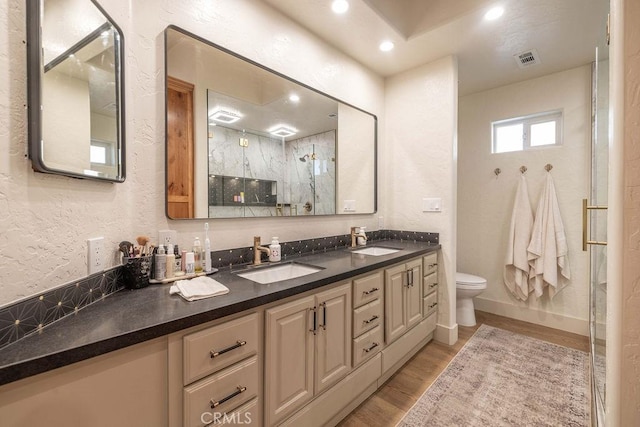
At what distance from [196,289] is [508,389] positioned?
208 cm

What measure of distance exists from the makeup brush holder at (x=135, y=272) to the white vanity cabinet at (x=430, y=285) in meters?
1.91

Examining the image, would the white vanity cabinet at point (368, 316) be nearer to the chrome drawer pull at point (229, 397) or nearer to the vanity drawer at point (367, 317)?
the vanity drawer at point (367, 317)

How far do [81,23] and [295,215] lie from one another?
1.42m

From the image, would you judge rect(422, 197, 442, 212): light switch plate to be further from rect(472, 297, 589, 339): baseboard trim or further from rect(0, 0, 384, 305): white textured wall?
rect(472, 297, 589, 339): baseboard trim

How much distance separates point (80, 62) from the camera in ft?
3.22

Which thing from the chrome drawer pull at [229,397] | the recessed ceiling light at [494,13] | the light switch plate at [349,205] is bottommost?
the chrome drawer pull at [229,397]

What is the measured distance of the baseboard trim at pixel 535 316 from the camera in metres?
2.59

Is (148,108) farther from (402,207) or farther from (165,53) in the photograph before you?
(402,207)

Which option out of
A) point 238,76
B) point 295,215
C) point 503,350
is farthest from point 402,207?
point 238,76

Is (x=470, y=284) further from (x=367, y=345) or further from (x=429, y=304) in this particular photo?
(x=367, y=345)

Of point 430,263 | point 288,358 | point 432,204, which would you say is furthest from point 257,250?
point 432,204

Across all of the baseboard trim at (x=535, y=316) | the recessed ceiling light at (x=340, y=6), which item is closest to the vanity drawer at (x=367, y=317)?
the recessed ceiling light at (x=340, y=6)

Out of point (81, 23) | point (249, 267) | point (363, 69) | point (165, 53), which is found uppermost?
point (363, 69)

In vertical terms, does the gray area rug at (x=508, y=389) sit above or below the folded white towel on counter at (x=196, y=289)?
below
